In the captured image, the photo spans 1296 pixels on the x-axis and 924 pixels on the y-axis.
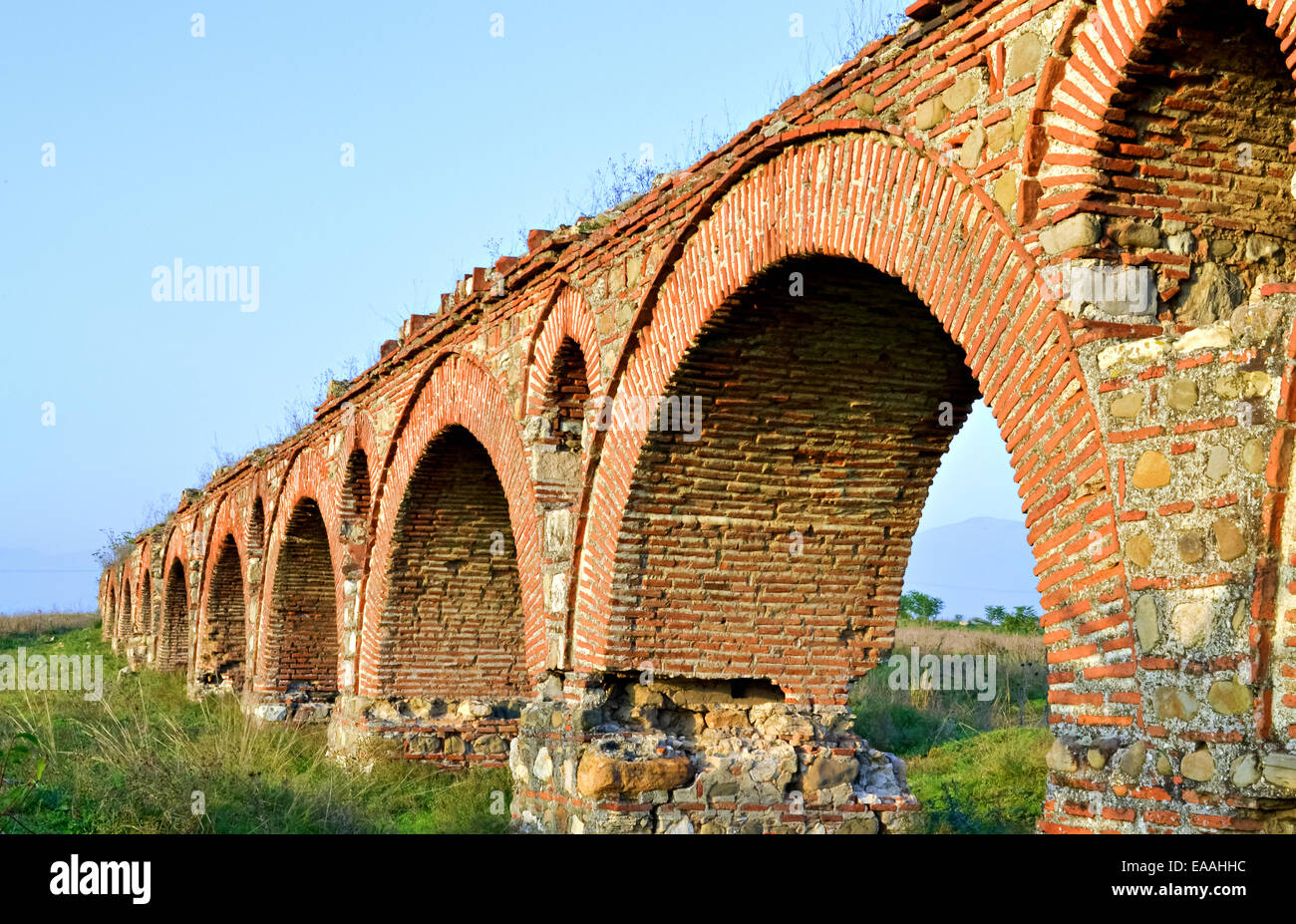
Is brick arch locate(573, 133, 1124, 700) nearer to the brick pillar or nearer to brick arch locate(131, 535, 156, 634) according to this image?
the brick pillar

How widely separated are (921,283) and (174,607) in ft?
81.1

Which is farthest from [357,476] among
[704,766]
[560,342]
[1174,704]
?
[1174,704]

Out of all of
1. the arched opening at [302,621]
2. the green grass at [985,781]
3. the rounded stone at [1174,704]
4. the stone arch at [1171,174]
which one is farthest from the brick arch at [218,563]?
the rounded stone at [1174,704]

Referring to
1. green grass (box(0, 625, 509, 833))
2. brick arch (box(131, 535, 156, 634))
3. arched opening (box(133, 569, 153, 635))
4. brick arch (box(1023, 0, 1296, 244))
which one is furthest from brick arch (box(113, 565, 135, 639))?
brick arch (box(1023, 0, 1296, 244))

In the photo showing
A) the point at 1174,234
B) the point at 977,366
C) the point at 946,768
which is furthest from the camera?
the point at 946,768

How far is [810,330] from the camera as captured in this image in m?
6.51

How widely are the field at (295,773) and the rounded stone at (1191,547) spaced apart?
4.07m

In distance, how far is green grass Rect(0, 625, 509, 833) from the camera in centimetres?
790

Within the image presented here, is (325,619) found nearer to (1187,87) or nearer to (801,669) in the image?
(801,669)

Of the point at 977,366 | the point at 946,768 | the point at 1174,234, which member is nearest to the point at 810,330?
the point at 977,366

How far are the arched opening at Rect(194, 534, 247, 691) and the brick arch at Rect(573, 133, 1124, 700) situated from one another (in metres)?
14.9

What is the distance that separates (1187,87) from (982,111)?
0.78 meters

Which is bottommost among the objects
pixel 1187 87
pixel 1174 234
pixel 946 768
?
pixel 946 768

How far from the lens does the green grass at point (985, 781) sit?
375 inches
